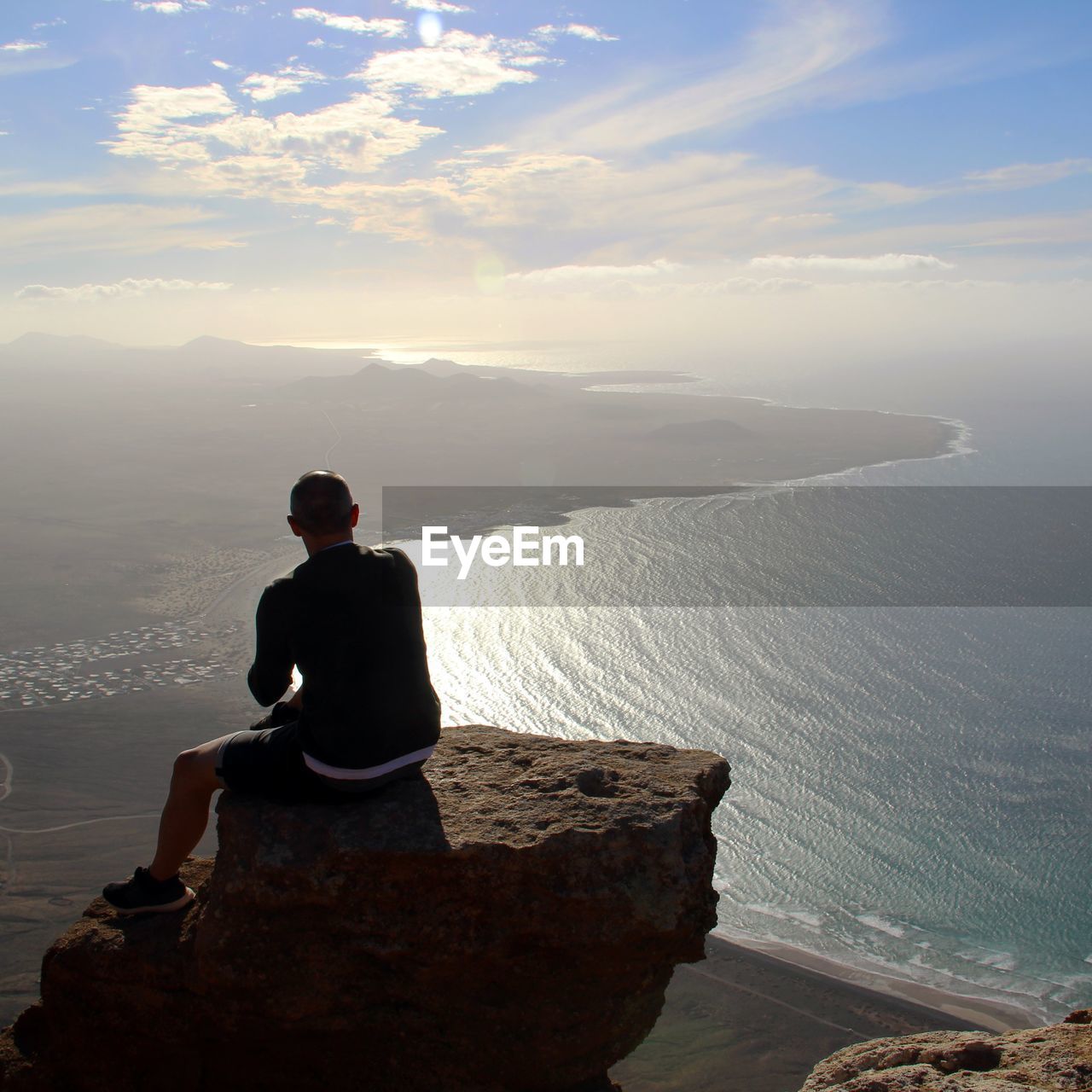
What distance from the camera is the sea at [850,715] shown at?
20156 mm

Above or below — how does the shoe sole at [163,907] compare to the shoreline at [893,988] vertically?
above

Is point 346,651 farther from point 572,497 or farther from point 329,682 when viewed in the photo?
point 572,497

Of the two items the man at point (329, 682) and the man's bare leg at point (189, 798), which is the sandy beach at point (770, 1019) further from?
the man at point (329, 682)

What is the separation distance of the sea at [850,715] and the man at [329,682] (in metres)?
16.7

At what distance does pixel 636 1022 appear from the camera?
4934 mm

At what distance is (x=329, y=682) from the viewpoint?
454cm

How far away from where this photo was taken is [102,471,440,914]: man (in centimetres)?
456

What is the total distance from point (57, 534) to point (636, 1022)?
2385 inches

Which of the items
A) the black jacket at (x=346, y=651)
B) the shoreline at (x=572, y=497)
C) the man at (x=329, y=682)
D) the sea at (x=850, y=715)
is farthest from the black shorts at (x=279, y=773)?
the shoreline at (x=572, y=497)

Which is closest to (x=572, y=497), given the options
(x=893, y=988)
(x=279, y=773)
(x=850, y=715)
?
(x=850, y=715)

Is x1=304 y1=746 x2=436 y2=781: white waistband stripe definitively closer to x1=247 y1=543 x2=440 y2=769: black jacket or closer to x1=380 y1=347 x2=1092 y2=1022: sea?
x1=247 y1=543 x2=440 y2=769: black jacket

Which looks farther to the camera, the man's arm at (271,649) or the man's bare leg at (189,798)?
the man's bare leg at (189,798)

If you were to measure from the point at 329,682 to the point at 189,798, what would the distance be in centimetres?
103

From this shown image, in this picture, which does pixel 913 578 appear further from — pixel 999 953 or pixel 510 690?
pixel 999 953
